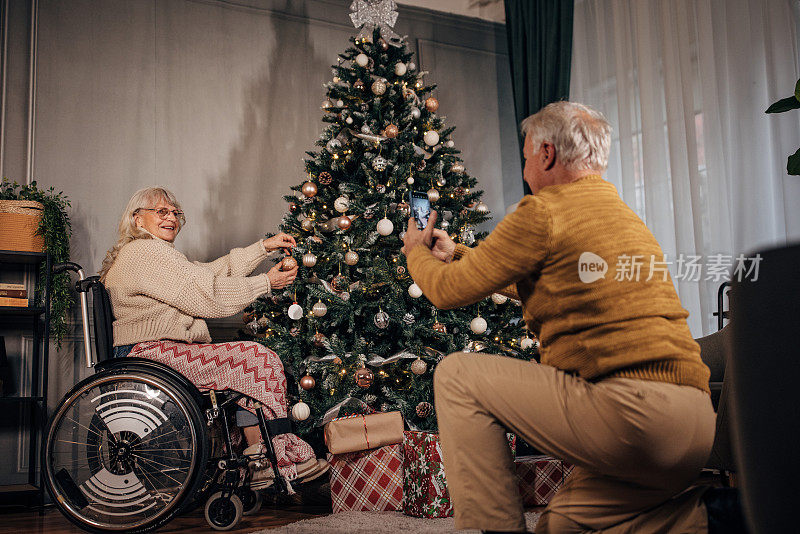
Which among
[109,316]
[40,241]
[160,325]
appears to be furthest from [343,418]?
[40,241]

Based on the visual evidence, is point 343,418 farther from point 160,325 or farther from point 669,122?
point 669,122

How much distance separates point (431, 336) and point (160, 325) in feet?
3.69

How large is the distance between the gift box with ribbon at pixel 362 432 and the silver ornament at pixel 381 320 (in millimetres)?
404

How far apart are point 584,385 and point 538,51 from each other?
3206 millimetres

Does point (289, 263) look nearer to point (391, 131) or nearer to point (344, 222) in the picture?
point (344, 222)

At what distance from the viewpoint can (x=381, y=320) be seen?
2.76 m

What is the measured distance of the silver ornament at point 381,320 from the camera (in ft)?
9.07

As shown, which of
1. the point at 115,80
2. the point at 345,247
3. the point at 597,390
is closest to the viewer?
the point at 597,390

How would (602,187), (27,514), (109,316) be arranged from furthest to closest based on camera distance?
(27,514), (109,316), (602,187)

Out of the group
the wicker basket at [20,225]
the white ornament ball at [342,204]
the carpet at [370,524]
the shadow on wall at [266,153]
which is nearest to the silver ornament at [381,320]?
the white ornament ball at [342,204]

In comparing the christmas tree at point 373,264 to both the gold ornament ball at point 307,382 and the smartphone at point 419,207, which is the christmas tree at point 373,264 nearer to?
the gold ornament ball at point 307,382

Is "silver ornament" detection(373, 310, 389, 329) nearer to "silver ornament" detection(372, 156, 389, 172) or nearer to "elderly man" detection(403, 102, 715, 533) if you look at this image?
"silver ornament" detection(372, 156, 389, 172)

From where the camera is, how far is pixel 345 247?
2.93 meters

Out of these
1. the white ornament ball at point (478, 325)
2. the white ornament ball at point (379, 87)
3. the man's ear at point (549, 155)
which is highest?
the white ornament ball at point (379, 87)
